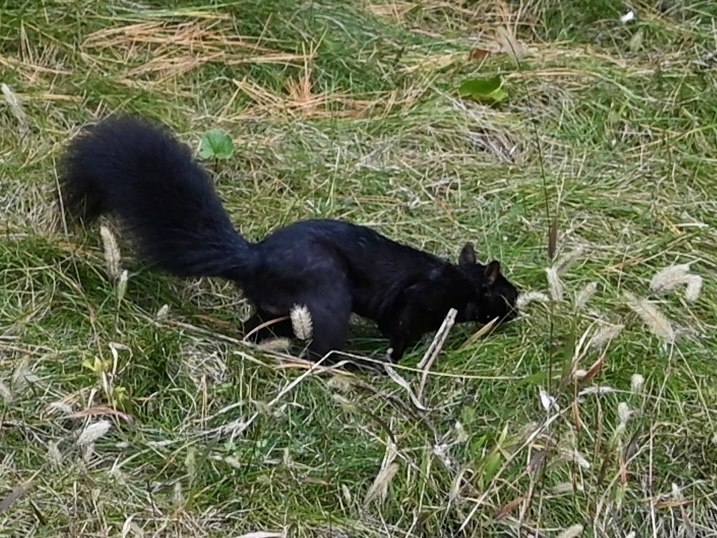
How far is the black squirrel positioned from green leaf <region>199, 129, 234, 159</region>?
51 centimetres

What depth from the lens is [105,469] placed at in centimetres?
278

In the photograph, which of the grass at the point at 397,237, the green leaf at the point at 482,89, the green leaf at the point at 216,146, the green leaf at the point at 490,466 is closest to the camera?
the green leaf at the point at 490,466

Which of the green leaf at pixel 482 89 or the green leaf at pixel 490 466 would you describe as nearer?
the green leaf at pixel 490 466

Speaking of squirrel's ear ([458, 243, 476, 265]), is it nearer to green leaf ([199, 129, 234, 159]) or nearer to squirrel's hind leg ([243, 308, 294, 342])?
squirrel's hind leg ([243, 308, 294, 342])

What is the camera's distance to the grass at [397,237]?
2.70 meters

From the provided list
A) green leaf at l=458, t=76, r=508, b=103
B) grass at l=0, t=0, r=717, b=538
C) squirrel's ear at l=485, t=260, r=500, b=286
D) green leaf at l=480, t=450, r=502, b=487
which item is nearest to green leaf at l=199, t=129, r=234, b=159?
grass at l=0, t=0, r=717, b=538

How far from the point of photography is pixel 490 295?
3.43 m

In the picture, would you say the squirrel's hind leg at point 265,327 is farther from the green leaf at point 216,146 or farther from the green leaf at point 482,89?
the green leaf at point 482,89

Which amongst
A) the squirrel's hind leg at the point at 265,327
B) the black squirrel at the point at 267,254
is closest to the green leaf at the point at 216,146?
the black squirrel at the point at 267,254

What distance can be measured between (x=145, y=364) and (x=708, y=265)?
1.62 metres

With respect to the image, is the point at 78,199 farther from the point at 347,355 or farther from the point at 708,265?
the point at 708,265

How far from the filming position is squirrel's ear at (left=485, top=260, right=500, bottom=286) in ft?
11.2

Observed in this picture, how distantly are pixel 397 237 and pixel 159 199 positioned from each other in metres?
0.82

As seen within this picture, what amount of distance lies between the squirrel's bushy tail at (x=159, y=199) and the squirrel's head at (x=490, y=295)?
1.97ft
